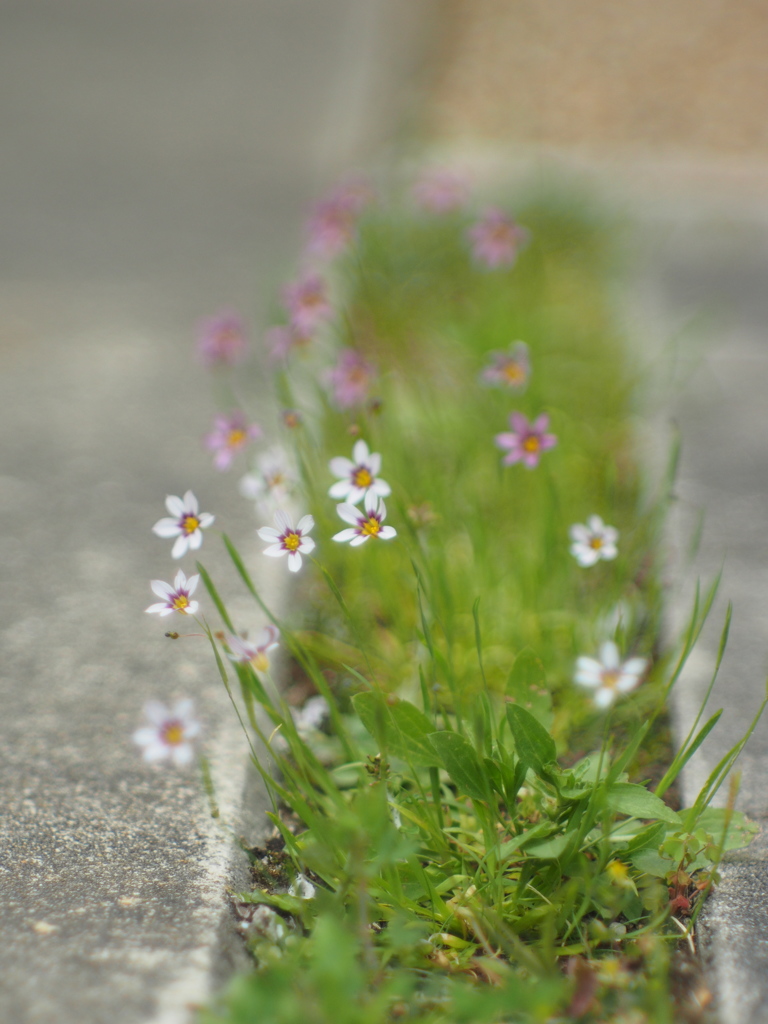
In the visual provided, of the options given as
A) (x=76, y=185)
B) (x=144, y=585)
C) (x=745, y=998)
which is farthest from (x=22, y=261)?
(x=745, y=998)

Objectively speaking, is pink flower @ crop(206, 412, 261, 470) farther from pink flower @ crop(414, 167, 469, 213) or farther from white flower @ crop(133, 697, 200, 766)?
pink flower @ crop(414, 167, 469, 213)

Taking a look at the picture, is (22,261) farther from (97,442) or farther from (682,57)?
(682,57)

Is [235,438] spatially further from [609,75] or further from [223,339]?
[609,75]

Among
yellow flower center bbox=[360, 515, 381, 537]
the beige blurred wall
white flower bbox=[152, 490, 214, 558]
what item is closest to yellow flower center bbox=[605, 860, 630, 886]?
yellow flower center bbox=[360, 515, 381, 537]

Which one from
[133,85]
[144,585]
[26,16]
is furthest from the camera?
[26,16]

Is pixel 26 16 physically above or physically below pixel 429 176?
above

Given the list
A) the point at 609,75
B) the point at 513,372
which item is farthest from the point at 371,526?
the point at 609,75
